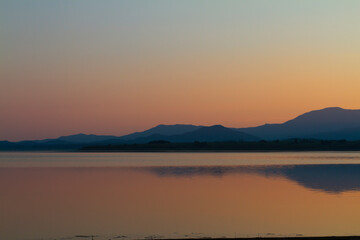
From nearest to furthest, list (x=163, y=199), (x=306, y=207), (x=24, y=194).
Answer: (x=306, y=207) → (x=163, y=199) → (x=24, y=194)

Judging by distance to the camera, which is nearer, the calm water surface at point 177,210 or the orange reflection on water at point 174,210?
the calm water surface at point 177,210

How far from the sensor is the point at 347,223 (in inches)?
1048

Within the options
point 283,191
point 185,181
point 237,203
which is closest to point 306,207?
point 237,203

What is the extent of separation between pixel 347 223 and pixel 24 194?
26037mm

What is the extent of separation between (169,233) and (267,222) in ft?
20.1

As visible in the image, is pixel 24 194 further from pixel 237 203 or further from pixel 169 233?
pixel 169 233

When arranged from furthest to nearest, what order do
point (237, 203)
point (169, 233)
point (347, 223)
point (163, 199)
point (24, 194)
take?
point (24, 194) → point (163, 199) → point (237, 203) → point (347, 223) → point (169, 233)

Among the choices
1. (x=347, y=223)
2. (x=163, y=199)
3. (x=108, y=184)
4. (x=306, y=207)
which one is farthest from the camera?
(x=108, y=184)

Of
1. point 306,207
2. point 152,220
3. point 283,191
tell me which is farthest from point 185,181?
point 152,220

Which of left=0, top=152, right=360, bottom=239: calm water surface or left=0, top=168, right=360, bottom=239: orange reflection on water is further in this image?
left=0, top=168, right=360, bottom=239: orange reflection on water

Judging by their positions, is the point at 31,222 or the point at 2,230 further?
the point at 31,222

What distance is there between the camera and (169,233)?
79.2ft

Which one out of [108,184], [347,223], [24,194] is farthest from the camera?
[108,184]

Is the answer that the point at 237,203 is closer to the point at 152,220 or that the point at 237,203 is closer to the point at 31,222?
the point at 152,220
